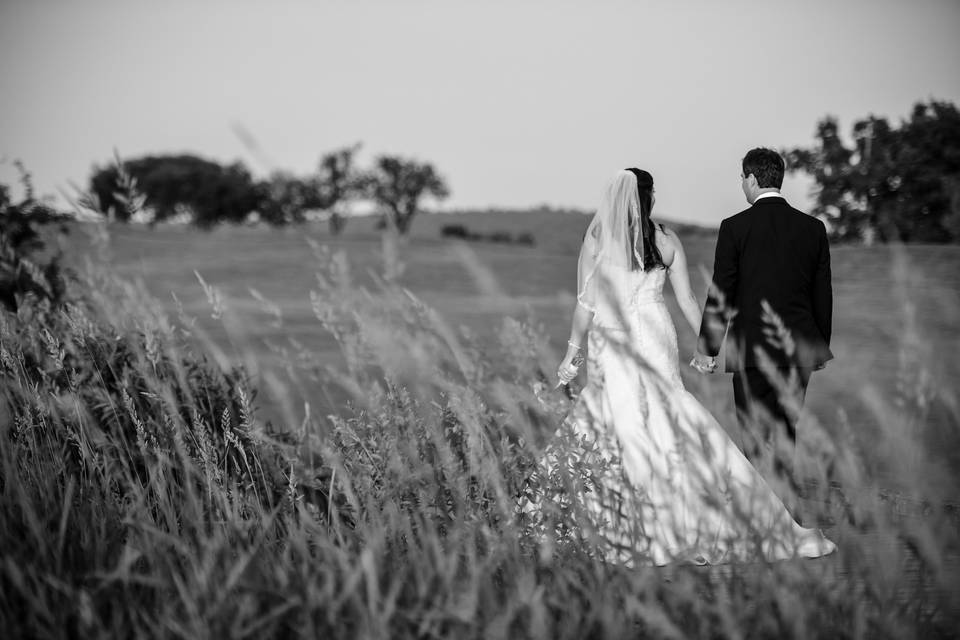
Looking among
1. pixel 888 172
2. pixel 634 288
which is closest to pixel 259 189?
pixel 888 172

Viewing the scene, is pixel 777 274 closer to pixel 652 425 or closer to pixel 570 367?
pixel 652 425

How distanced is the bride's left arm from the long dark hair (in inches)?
3.4

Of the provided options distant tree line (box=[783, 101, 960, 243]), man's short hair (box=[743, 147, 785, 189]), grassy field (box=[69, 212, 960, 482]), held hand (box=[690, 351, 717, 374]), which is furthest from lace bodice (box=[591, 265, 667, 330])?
distant tree line (box=[783, 101, 960, 243])

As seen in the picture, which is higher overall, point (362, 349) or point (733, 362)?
point (362, 349)

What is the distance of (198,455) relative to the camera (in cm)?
445

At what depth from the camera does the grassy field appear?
3344mm

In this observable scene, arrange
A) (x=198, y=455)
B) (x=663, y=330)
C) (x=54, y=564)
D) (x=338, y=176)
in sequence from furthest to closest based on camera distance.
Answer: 1. (x=338, y=176)
2. (x=663, y=330)
3. (x=198, y=455)
4. (x=54, y=564)

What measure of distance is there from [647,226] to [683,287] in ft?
1.39

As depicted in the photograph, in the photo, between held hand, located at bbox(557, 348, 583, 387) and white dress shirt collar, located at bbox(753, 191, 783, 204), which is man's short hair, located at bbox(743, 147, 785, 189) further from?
held hand, located at bbox(557, 348, 583, 387)

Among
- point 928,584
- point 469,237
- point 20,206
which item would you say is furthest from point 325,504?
point 469,237

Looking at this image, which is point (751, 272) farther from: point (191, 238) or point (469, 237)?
point (469, 237)

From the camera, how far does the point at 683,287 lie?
5.39 metres

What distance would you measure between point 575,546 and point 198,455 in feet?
6.72

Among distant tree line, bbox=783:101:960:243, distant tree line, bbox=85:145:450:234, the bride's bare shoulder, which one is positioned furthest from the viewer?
distant tree line, bbox=85:145:450:234
